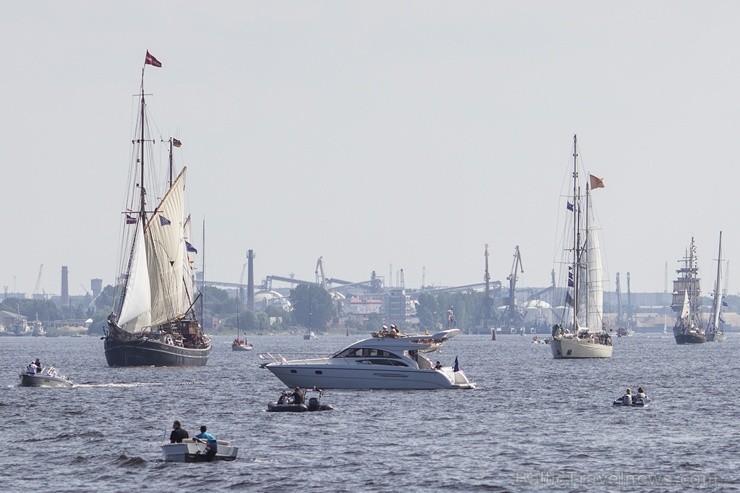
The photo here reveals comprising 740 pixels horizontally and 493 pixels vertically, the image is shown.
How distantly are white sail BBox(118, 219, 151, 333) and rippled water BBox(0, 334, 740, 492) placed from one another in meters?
21.7

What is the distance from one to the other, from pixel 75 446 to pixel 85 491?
13871 mm

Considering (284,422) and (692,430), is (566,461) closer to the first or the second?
(692,430)

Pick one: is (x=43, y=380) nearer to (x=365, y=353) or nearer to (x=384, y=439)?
(x=365, y=353)

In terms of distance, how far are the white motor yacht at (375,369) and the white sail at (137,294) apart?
39.7 meters

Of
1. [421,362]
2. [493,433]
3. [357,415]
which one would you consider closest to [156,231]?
[421,362]

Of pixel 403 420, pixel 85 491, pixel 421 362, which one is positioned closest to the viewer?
pixel 85 491

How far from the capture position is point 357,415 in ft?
280

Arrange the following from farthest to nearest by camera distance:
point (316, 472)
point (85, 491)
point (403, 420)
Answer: point (403, 420)
point (316, 472)
point (85, 491)

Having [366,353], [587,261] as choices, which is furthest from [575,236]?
[366,353]

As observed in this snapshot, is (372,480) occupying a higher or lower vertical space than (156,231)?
lower

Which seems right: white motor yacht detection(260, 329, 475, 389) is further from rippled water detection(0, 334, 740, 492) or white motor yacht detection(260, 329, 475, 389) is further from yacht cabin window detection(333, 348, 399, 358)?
rippled water detection(0, 334, 740, 492)

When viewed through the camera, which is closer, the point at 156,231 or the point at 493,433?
the point at 493,433

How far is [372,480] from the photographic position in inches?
2392

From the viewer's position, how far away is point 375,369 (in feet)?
332
